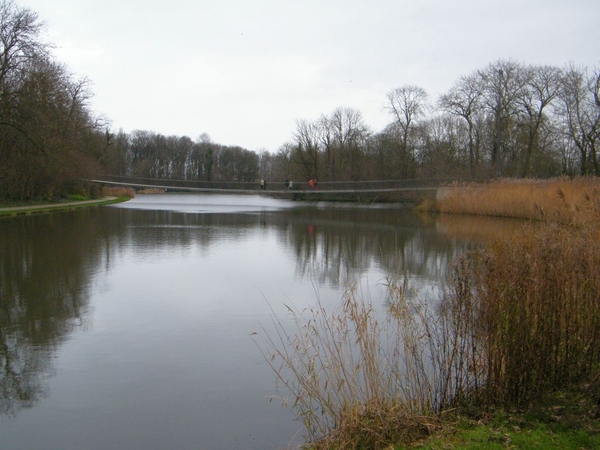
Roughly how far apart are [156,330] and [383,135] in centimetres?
5765

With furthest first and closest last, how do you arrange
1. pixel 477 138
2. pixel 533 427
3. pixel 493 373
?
pixel 477 138 < pixel 493 373 < pixel 533 427

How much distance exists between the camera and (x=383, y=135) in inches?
2466

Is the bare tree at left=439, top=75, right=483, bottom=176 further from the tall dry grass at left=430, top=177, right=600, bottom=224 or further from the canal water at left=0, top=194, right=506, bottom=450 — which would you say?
the canal water at left=0, top=194, right=506, bottom=450

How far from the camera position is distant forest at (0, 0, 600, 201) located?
29.2m

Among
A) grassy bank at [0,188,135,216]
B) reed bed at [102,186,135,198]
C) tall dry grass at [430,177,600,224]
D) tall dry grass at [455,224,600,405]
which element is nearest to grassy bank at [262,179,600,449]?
tall dry grass at [455,224,600,405]

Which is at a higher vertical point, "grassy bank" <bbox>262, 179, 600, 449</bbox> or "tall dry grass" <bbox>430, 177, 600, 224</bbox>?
"tall dry grass" <bbox>430, 177, 600, 224</bbox>

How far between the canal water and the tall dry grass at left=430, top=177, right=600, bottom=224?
8.75 metres

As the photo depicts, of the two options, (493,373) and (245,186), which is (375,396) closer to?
(493,373)

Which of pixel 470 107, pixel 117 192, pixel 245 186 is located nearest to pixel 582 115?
pixel 470 107

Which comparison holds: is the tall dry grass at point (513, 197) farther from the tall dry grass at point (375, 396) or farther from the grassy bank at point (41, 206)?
the grassy bank at point (41, 206)

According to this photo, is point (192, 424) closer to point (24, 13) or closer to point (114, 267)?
point (114, 267)

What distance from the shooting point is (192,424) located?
4.79m

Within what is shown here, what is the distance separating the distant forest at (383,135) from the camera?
95.9ft

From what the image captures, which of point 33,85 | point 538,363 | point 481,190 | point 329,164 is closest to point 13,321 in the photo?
point 538,363
